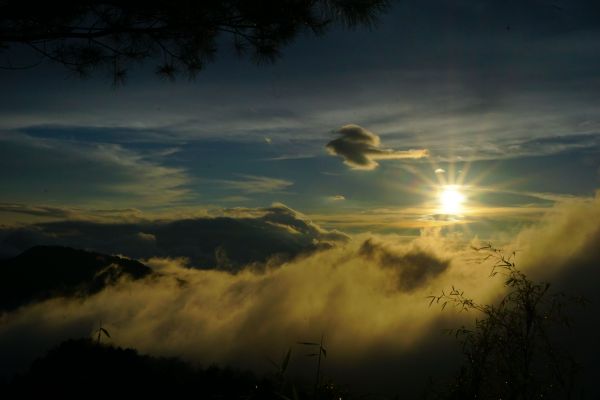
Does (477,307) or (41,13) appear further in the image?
(41,13)

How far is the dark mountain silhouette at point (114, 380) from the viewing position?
207 inches

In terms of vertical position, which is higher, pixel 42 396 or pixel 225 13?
pixel 225 13

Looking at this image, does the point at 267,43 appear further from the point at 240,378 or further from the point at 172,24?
the point at 240,378

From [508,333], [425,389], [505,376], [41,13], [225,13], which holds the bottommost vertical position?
[425,389]

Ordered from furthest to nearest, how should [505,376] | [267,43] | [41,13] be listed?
[267,43] → [41,13] → [505,376]

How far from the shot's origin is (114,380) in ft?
19.5

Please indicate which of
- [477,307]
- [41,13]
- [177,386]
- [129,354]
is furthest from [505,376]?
[41,13]

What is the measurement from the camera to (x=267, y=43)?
8422 mm

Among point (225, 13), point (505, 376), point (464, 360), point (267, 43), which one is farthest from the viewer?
point (267, 43)

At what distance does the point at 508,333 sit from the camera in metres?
4.72

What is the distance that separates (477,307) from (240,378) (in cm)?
373

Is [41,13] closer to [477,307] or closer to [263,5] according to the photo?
[263,5]

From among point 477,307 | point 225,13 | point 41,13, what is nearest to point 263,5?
point 225,13

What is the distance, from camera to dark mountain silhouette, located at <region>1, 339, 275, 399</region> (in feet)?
17.3
